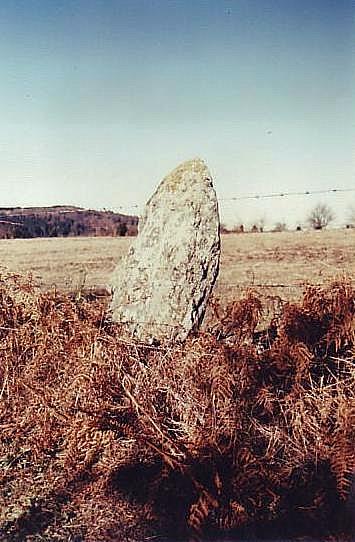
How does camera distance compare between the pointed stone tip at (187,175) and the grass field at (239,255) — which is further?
the grass field at (239,255)

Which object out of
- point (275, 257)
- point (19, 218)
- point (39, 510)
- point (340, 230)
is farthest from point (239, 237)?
point (39, 510)

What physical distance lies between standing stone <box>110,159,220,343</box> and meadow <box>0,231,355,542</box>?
0.26 m

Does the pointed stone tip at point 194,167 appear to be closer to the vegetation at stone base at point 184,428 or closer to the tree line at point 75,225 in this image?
the vegetation at stone base at point 184,428

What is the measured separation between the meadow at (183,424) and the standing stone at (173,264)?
256 mm

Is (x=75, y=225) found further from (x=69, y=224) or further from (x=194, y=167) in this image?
(x=194, y=167)

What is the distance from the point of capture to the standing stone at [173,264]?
6.95 meters

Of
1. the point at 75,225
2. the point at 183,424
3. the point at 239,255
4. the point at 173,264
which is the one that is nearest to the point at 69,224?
the point at 75,225

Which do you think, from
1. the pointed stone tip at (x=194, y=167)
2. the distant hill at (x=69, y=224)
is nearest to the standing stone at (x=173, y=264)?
the pointed stone tip at (x=194, y=167)

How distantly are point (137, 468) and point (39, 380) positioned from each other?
152cm

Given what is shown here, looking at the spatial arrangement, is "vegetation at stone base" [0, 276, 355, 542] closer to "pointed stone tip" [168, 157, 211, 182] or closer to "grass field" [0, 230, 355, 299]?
"pointed stone tip" [168, 157, 211, 182]

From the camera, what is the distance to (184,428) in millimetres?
4914

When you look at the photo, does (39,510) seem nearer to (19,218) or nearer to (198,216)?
(198,216)

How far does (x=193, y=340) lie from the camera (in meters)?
6.04

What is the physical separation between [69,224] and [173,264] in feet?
23.6
